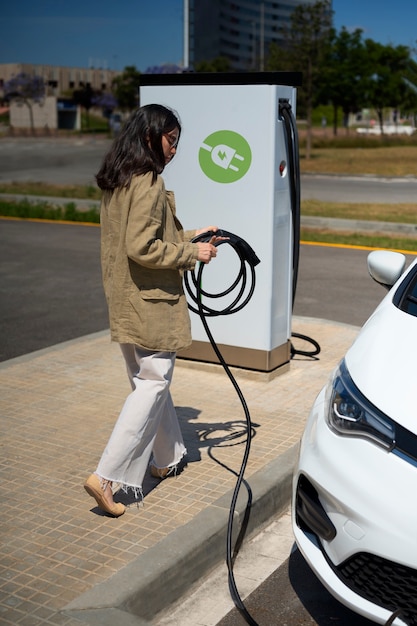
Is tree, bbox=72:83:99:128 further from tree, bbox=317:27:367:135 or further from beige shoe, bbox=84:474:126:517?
beige shoe, bbox=84:474:126:517

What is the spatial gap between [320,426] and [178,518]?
3.45ft

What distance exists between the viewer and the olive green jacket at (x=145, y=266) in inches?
155

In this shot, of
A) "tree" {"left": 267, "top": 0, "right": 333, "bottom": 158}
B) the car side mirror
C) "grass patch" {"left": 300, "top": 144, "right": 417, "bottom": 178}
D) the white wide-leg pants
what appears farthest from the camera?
"tree" {"left": 267, "top": 0, "right": 333, "bottom": 158}

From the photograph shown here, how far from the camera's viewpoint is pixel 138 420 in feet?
13.3

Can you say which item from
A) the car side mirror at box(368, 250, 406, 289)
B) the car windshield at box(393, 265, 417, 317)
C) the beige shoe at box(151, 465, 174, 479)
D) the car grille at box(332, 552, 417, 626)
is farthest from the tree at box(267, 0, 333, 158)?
the car grille at box(332, 552, 417, 626)

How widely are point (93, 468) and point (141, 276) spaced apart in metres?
1.17

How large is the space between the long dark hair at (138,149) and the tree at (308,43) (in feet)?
120

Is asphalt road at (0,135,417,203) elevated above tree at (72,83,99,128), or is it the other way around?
tree at (72,83,99,128)

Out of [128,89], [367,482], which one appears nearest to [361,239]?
[367,482]

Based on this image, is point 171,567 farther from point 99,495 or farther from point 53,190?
point 53,190

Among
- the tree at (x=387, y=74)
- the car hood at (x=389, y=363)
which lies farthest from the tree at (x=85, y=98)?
the car hood at (x=389, y=363)

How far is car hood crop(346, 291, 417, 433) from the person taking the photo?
3.10 metres

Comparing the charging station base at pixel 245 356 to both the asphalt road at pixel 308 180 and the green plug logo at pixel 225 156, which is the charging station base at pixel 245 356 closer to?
the green plug logo at pixel 225 156

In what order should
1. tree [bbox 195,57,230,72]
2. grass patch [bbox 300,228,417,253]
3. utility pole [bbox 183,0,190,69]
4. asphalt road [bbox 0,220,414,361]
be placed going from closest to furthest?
asphalt road [bbox 0,220,414,361] → grass patch [bbox 300,228,417,253] → utility pole [bbox 183,0,190,69] → tree [bbox 195,57,230,72]
